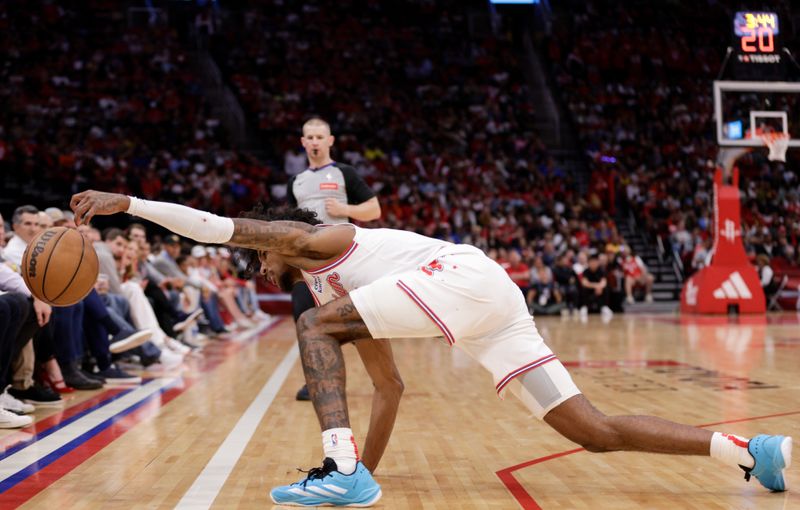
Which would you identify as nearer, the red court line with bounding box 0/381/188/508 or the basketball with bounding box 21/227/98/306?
the red court line with bounding box 0/381/188/508

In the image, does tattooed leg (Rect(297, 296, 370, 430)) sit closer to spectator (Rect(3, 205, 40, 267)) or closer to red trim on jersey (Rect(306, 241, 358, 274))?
red trim on jersey (Rect(306, 241, 358, 274))

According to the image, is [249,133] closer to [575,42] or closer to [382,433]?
[575,42]

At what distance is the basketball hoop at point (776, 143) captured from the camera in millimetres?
16172

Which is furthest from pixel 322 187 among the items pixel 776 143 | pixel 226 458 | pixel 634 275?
pixel 634 275

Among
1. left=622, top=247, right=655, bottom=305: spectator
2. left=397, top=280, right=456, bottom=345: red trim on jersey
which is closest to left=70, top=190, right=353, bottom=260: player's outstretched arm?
left=397, top=280, right=456, bottom=345: red trim on jersey

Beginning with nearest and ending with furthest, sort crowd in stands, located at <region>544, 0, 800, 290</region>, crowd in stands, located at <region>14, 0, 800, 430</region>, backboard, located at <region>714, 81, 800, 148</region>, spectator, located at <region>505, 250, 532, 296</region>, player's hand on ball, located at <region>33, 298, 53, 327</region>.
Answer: player's hand on ball, located at <region>33, 298, 53, 327</region> < backboard, located at <region>714, 81, 800, 148</region> < spectator, located at <region>505, 250, 532, 296</region> < crowd in stands, located at <region>14, 0, 800, 430</region> < crowd in stands, located at <region>544, 0, 800, 290</region>

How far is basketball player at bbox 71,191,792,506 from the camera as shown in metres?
3.40

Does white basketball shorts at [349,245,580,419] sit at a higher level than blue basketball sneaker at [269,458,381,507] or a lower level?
higher

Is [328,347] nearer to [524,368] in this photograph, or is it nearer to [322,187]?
[524,368]

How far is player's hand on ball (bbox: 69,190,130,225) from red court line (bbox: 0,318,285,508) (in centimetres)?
112

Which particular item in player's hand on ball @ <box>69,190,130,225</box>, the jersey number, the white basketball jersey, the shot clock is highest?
the shot clock

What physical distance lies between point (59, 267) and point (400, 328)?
152cm

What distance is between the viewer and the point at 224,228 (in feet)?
11.2

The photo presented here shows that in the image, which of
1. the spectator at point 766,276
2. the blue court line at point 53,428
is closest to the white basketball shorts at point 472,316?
the blue court line at point 53,428
